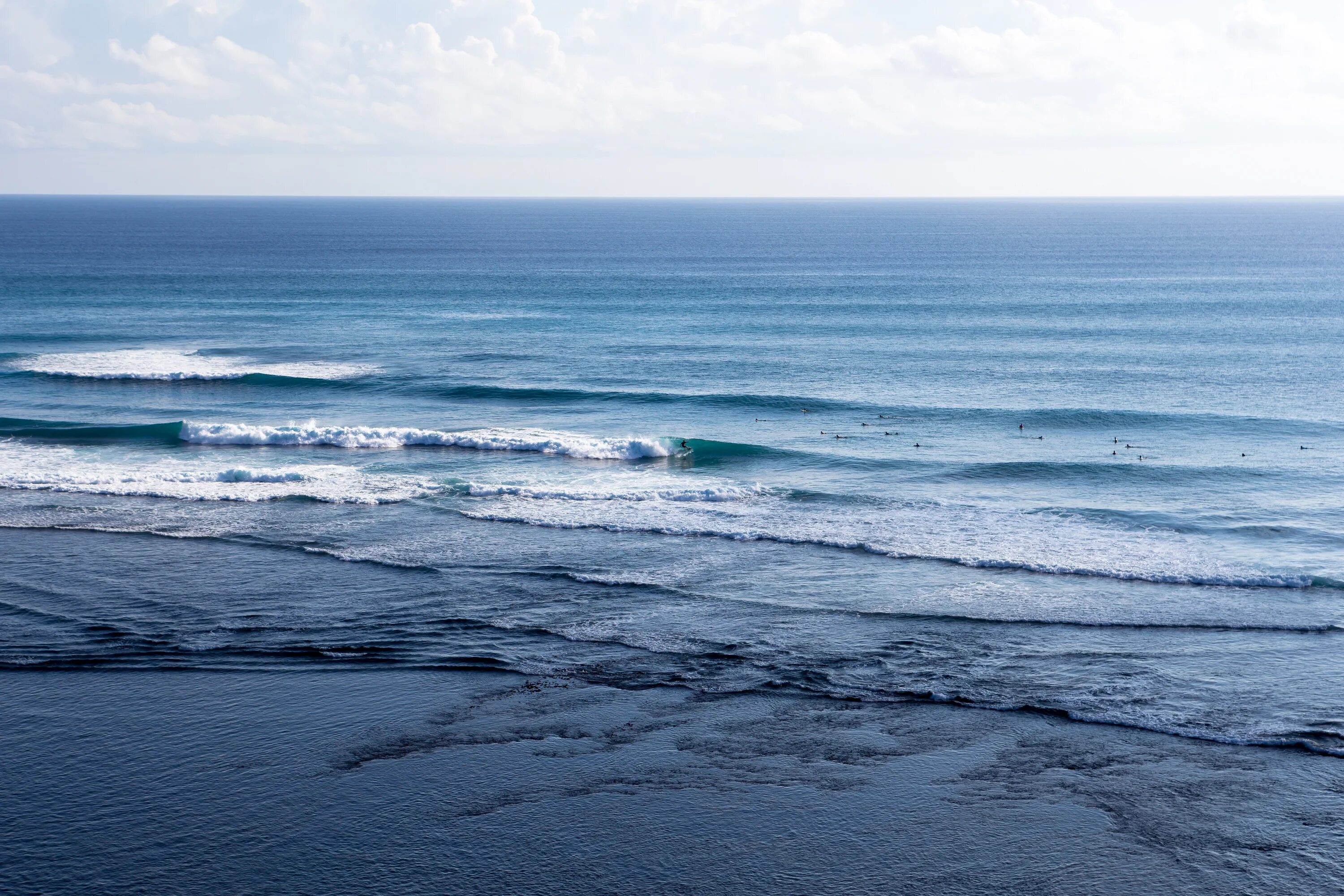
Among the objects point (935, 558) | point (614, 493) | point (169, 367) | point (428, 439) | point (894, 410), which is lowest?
point (935, 558)

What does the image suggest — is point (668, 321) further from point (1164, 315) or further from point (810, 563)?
point (810, 563)

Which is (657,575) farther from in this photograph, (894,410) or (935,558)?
(894,410)

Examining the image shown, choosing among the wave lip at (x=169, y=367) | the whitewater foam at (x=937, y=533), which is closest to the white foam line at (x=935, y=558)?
the whitewater foam at (x=937, y=533)

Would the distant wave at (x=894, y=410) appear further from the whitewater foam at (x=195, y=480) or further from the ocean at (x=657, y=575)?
the whitewater foam at (x=195, y=480)

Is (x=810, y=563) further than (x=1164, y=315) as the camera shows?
No

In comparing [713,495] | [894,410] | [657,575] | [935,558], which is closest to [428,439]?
[713,495]

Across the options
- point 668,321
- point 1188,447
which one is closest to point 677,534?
point 1188,447
